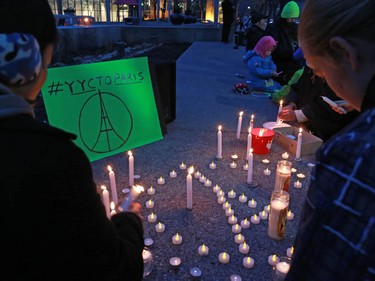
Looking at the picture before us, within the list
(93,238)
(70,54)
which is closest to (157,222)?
(93,238)

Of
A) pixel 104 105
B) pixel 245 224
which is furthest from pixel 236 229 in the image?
pixel 104 105

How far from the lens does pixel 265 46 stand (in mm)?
6355

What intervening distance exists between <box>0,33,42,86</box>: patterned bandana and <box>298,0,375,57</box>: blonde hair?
0.81 m

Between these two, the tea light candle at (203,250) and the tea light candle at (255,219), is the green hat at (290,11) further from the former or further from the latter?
the tea light candle at (203,250)

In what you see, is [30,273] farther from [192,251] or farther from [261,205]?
[261,205]

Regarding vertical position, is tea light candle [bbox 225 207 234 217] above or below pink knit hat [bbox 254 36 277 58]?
below

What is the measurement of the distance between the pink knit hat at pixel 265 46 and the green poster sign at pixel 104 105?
301 cm

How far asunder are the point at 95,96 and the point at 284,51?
4.43 meters

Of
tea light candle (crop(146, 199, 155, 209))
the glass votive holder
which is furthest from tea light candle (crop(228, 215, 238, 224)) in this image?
the glass votive holder

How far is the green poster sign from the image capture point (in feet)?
11.3

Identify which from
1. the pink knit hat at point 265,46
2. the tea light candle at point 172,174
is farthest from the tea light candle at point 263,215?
the pink knit hat at point 265,46

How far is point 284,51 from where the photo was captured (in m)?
6.84

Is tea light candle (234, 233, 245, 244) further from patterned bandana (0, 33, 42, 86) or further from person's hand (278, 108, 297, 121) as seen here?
person's hand (278, 108, 297, 121)

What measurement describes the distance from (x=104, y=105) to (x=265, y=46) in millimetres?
3721
